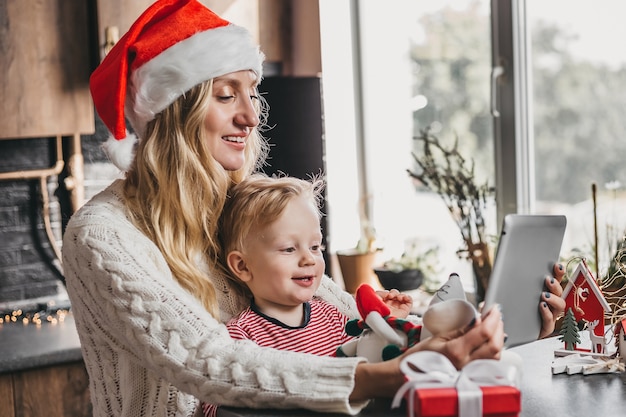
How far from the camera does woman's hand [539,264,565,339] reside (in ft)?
5.16

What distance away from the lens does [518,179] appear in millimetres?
3098

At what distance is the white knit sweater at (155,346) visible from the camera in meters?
1.38

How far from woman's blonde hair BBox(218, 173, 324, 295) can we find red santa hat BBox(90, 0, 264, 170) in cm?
25

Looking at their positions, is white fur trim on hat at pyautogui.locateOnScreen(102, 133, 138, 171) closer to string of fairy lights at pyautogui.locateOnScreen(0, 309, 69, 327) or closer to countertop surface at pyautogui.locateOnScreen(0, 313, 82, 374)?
countertop surface at pyautogui.locateOnScreen(0, 313, 82, 374)

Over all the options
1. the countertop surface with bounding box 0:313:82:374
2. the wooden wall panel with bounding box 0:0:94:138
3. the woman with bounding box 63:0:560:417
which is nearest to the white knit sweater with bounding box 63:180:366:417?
the woman with bounding box 63:0:560:417

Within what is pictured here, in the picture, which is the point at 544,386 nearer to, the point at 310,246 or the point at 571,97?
the point at 310,246

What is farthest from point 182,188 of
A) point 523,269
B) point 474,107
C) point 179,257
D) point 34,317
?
point 474,107

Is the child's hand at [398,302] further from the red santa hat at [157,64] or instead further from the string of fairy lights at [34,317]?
the string of fairy lights at [34,317]

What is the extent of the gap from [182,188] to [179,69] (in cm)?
25

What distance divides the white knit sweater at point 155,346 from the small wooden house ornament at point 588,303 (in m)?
0.47

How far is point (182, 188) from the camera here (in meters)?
1.79

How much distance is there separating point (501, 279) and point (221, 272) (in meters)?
0.62

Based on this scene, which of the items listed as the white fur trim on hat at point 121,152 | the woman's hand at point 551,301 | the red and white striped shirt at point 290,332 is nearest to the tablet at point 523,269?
the woman's hand at point 551,301

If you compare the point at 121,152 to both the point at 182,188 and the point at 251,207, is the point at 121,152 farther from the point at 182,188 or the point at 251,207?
the point at 251,207
